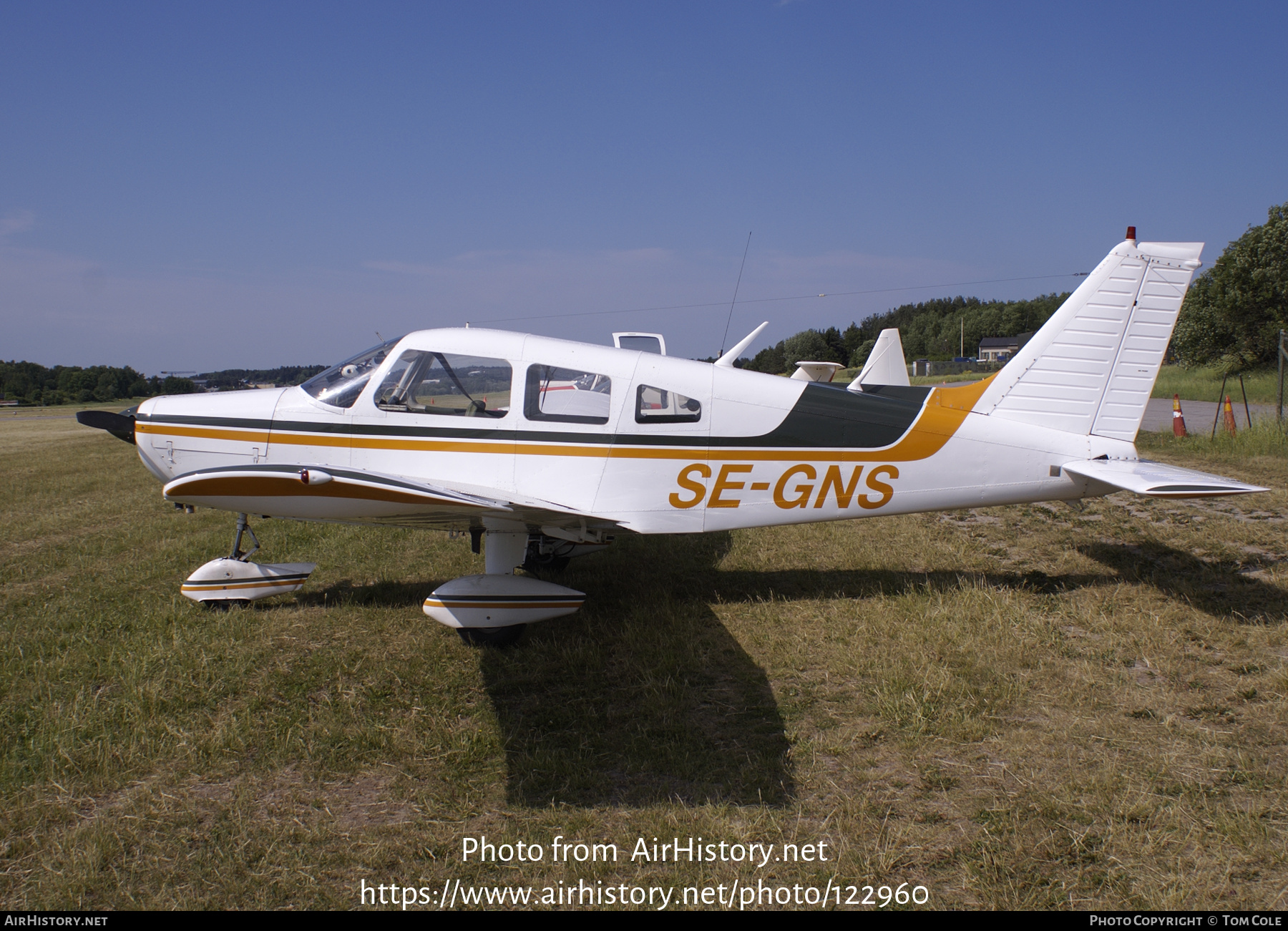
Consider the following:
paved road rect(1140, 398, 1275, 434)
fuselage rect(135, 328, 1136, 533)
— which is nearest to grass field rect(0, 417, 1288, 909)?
fuselage rect(135, 328, 1136, 533)

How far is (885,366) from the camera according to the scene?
12.6 m

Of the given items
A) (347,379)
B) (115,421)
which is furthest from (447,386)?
(115,421)

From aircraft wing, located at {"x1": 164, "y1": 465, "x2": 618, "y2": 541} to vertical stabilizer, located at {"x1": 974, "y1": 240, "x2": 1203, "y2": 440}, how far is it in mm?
3547

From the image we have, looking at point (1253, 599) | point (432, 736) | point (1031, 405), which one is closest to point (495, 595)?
point (432, 736)

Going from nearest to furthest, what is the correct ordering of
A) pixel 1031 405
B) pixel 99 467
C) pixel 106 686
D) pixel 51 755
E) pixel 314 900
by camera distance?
1. pixel 314 900
2. pixel 51 755
3. pixel 106 686
4. pixel 1031 405
5. pixel 99 467

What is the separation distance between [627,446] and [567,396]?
22.8 inches

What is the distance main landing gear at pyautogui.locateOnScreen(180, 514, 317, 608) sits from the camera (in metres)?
5.59

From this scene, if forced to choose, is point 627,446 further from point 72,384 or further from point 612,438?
point 72,384

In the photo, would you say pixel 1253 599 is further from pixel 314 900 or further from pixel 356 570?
pixel 356 570

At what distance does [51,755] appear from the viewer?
3.48 metres

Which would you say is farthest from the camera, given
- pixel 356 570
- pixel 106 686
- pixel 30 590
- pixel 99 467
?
pixel 99 467

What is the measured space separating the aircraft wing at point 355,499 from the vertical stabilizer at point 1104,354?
11.6ft

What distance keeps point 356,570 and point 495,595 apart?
8.90 ft

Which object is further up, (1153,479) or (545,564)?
(1153,479)
